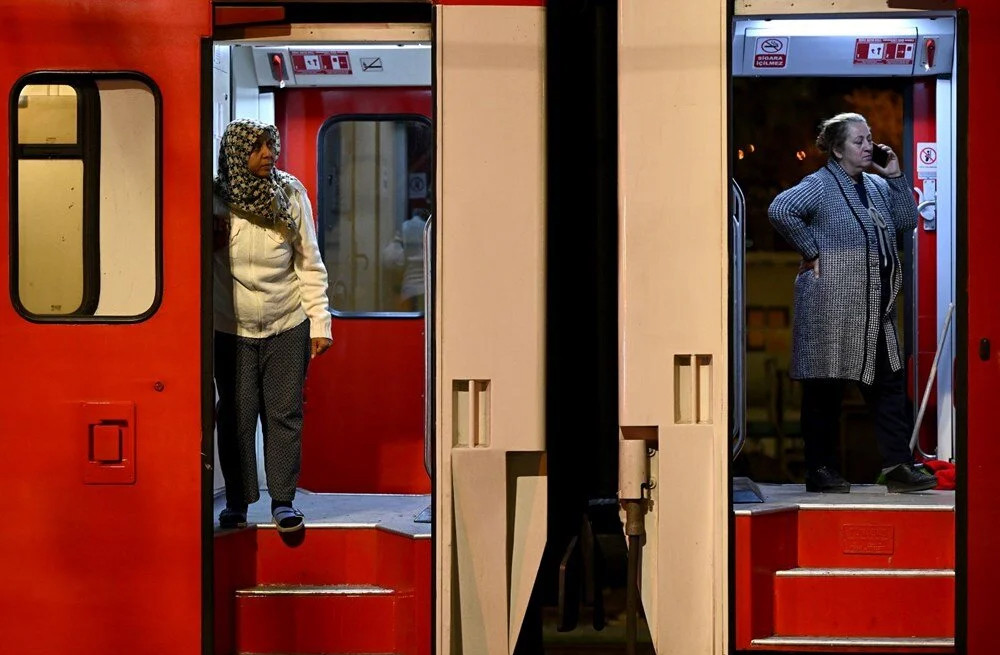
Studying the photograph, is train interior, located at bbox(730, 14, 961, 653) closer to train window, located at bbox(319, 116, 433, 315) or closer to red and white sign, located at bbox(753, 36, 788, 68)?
red and white sign, located at bbox(753, 36, 788, 68)

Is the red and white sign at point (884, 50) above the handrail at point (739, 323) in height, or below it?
above

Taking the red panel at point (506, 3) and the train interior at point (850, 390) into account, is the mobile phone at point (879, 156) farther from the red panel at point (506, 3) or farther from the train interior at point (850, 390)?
the red panel at point (506, 3)

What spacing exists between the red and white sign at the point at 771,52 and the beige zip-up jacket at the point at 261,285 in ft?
7.07

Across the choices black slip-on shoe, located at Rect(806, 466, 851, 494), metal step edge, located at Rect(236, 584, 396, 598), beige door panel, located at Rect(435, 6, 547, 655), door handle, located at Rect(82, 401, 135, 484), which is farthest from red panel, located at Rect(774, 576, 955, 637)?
door handle, located at Rect(82, 401, 135, 484)

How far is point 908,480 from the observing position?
4750mm

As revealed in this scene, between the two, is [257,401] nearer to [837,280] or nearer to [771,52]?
[837,280]

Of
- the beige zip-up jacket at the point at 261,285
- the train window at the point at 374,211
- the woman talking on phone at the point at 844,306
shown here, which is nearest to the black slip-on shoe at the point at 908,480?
the woman talking on phone at the point at 844,306

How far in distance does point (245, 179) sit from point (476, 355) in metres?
1.19

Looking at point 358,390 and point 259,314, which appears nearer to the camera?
point 259,314

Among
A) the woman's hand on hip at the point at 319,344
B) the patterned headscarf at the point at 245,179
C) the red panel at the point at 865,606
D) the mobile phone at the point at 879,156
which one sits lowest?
the red panel at the point at 865,606

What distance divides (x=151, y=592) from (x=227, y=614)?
0.98 feet

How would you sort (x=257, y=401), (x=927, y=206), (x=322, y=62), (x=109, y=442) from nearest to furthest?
(x=109, y=442) → (x=257, y=401) → (x=322, y=62) → (x=927, y=206)

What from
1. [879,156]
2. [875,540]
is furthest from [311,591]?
[879,156]

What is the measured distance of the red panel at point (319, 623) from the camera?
4.03 metres
